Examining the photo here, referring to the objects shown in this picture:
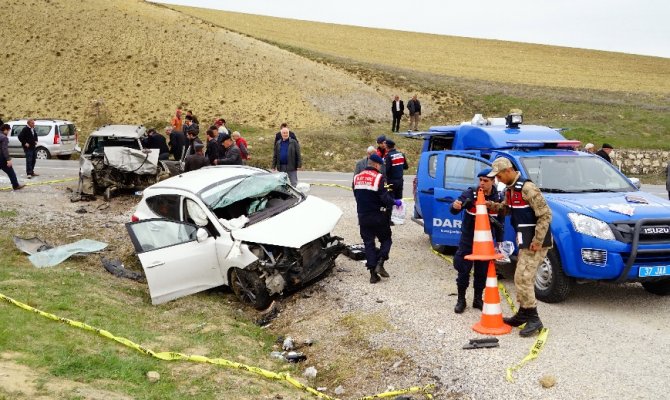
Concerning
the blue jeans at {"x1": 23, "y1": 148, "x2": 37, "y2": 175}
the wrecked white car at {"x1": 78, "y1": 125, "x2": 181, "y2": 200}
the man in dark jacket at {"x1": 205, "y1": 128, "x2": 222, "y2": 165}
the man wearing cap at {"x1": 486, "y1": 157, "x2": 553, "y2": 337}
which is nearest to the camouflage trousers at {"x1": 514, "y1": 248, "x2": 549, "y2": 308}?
the man wearing cap at {"x1": 486, "y1": 157, "x2": 553, "y2": 337}

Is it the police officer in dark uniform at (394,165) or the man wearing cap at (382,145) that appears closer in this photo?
the man wearing cap at (382,145)

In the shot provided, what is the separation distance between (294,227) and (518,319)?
3260mm

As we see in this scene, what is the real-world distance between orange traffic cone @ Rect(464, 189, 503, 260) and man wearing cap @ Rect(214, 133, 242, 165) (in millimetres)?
7578

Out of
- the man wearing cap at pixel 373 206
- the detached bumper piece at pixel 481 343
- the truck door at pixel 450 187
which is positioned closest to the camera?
the detached bumper piece at pixel 481 343

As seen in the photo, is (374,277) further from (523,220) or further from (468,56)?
(468,56)

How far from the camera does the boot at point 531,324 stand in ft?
24.0

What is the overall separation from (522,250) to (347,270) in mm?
3469

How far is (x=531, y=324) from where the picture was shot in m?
7.35

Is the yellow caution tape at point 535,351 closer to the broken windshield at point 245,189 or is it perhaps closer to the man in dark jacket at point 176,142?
the broken windshield at point 245,189

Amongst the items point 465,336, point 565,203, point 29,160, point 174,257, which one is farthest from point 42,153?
point 465,336

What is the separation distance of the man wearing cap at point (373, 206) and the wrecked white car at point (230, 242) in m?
0.57

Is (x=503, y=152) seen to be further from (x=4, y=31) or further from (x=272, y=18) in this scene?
(x=272, y=18)

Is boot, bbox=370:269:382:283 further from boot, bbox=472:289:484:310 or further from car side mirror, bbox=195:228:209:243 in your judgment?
car side mirror, bbox=195:228:209:243

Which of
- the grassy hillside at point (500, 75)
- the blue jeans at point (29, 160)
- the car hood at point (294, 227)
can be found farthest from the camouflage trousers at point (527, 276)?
the grassy hillside at point (500, 75)
